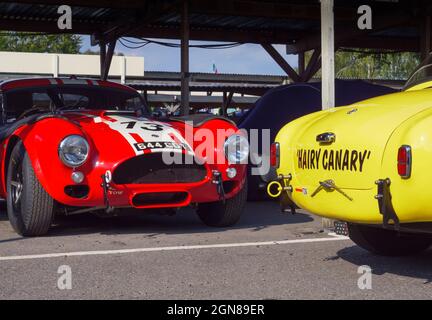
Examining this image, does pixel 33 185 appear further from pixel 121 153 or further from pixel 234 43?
pixel 234 43

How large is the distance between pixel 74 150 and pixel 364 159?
259 cm

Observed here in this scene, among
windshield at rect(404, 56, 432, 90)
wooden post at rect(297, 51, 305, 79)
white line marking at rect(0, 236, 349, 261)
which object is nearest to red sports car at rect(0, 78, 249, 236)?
white line marking at rect(0, 236, 349, 261)

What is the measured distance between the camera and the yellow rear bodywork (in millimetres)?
3678

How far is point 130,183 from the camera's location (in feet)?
18.4

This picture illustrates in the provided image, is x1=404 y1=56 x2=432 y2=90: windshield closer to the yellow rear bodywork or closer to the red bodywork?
the yellow rear bodywork

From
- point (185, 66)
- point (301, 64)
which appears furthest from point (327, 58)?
point (301, 64)

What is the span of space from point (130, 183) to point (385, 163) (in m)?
2.44

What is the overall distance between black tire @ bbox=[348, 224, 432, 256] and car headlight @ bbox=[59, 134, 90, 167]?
2.21m

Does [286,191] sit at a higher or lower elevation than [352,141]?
lower

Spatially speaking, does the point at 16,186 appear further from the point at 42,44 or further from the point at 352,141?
the point at 42,44

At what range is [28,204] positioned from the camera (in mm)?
5609

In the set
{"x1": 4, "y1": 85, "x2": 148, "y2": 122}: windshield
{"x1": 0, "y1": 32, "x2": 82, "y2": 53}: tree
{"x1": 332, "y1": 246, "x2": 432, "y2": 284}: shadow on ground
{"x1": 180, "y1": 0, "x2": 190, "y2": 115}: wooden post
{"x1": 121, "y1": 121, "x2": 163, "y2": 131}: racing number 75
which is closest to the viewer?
{"x1": 332, "y1": 246, "x2": 432, "y2": 284}: shadow on ground

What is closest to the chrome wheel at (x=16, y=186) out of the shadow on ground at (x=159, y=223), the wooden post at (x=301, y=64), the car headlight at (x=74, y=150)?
the shadow on ground at (x=159, y=223)
